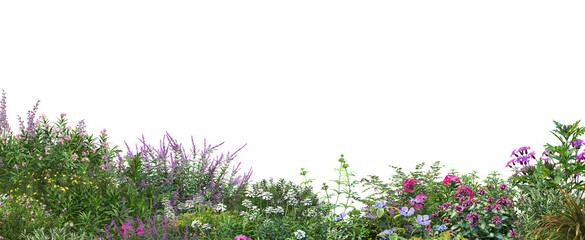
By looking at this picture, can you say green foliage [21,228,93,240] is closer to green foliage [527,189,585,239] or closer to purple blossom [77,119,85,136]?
purple blossom [77,119,85,136]

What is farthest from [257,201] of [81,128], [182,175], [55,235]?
[81,128]

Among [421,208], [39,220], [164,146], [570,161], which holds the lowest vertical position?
[39,220]

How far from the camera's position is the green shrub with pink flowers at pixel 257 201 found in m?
5.49

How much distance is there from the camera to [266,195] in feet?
22.2

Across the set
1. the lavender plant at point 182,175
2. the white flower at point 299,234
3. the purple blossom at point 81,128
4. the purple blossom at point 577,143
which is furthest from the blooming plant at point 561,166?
the purple blossom at point 81,128

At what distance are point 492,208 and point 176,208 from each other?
15.7ft

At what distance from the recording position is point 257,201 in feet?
25.9

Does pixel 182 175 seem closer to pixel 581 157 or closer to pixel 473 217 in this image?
pixel 473 217

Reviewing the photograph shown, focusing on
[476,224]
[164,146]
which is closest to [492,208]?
[476,224]

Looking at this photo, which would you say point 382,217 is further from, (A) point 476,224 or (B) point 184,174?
(B) point 184,174

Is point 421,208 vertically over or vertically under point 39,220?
over

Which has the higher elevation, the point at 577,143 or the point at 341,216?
the point at 577,143

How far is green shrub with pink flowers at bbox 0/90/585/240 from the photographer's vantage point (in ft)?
18.0

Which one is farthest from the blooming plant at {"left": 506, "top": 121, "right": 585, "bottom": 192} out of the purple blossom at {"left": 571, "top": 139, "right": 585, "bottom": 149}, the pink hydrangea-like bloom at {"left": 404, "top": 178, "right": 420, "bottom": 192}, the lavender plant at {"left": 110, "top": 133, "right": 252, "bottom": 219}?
the lavender plant at {"left": 110, "top": 133, "right": 252, "bottom": 219}
